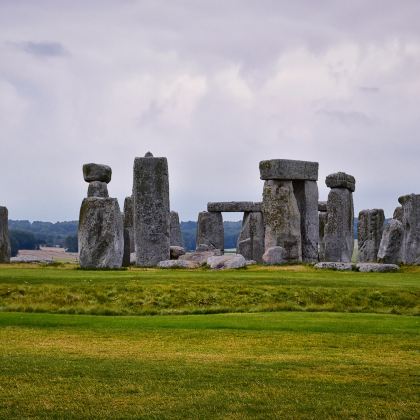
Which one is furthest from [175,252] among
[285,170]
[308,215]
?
[308,215]

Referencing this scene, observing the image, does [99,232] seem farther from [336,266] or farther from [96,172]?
[336,266]

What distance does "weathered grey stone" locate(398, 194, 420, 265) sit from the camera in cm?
3519

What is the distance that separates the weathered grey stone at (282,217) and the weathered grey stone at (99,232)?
27.0 ft

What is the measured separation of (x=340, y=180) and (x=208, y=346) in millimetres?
23975

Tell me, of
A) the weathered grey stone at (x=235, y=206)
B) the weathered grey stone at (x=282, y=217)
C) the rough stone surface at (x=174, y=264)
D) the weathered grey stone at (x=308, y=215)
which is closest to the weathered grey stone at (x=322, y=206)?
the weathered grey stone at (x=235, y=206)

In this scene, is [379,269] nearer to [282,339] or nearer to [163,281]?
[163,281]

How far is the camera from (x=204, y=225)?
49906 millimetres

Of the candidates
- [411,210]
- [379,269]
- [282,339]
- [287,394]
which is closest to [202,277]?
[379,269]

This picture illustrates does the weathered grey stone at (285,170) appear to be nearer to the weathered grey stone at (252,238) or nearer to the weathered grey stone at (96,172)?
the weathered grey stone at (96,172)

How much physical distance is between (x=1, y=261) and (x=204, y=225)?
59.3 feet

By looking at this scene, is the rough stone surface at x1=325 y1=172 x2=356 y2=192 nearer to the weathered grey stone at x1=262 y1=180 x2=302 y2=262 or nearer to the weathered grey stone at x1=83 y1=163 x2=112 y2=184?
the weathered grey stone at x1=262 y1=180 x2=302 y2=262

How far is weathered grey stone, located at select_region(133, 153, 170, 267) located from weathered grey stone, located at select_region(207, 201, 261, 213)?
15.0 m

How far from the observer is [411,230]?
3538cm

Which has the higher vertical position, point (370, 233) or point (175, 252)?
point (370, 233)
